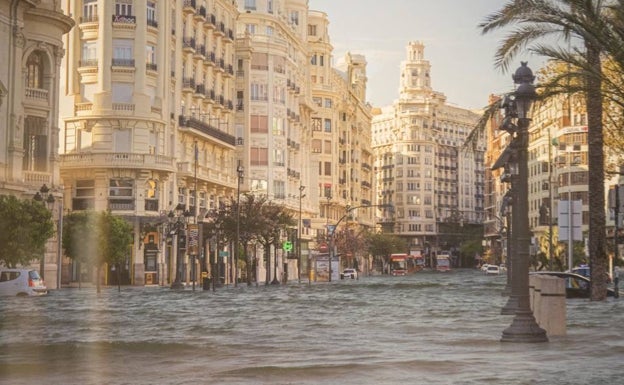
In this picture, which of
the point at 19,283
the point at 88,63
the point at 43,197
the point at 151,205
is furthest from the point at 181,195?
the point at 19,283

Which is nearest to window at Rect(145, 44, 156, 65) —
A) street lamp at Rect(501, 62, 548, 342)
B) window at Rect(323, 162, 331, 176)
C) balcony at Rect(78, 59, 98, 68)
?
balcony at Rect(78, 59, 98, 68)

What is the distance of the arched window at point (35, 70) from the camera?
57.3m

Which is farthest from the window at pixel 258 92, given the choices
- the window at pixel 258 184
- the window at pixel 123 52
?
the window at pixel 123 52

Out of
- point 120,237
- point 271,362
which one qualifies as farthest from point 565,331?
point 120,237

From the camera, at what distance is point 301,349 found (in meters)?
19.4

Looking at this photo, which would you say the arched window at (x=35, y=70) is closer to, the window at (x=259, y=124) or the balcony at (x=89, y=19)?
the balcony at (x=89, y=19)

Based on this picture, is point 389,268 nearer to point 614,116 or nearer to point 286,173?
point 286,173

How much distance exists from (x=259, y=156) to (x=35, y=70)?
42753mm

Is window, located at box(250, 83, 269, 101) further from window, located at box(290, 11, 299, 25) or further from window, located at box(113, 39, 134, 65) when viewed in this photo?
window, located at box(290, 11, 299, 25)

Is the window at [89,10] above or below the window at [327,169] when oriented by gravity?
above

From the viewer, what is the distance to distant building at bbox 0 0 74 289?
174ft

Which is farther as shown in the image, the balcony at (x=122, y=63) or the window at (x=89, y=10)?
the window at (x=89, y=10)

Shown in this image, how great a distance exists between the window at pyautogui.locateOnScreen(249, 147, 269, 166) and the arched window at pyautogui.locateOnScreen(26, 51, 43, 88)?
41.5 meters

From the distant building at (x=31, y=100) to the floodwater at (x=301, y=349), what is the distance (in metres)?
20.7
